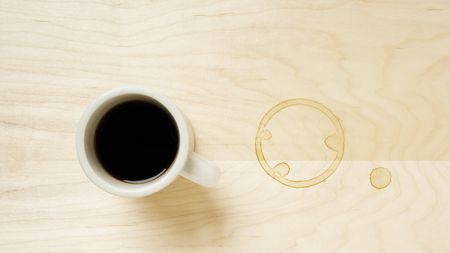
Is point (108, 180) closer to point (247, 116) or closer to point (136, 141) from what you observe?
point (136, 141)

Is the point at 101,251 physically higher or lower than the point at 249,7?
lower

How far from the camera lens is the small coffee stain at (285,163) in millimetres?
512

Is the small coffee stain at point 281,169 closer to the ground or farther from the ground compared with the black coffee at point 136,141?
closer to the ground

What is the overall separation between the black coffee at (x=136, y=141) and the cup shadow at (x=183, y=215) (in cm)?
5

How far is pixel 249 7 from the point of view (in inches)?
20.5

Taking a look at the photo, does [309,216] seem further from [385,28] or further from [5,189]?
[5,189]

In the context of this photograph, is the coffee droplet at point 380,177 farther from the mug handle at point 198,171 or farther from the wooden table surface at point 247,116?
the mug handle at point 198,171

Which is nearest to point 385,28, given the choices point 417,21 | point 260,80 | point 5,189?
point 417,21

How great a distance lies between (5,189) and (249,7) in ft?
1.04

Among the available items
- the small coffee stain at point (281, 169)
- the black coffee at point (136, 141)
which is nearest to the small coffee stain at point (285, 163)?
the small coffee stain at point (281, 169)

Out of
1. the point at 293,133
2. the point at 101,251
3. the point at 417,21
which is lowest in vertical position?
the point at 101,251

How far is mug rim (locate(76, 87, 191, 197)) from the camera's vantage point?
42 centimetres

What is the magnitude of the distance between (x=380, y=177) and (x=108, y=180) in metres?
0.27

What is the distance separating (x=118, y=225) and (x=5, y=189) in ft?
0.41
